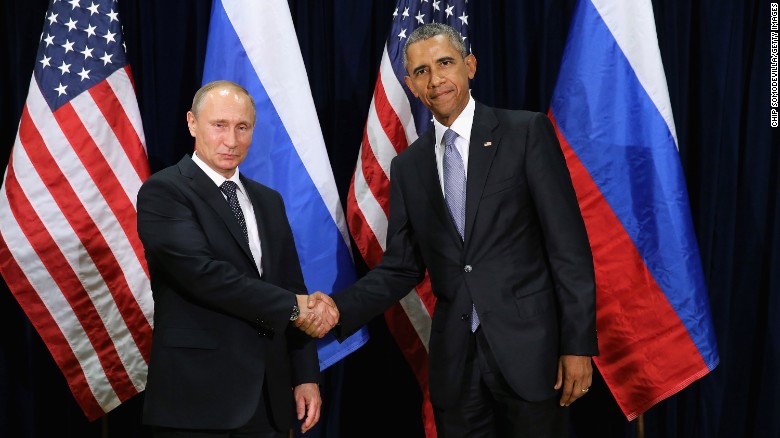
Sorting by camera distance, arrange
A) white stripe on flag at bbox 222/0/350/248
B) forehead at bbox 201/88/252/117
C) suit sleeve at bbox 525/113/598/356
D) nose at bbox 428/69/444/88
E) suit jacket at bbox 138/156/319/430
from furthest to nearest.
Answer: white stripe on flag at bbox 222/0/350/248 → nose at bbox 428/69/444/88 → forehead at bbox 201/88/252/117 → suit sleeve at bbox 525/113/598/356 → suit jacket at bbox 138/156/319/430

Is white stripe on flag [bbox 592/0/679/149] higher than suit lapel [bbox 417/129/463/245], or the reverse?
white stripe on flag [bbox 592/0/679/149]

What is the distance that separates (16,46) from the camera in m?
3.41

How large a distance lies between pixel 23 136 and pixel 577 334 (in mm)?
2195

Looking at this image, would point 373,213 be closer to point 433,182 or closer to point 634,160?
point 433,182

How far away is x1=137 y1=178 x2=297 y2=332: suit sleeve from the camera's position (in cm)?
200

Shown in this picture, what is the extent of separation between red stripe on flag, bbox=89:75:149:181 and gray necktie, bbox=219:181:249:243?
849 mm

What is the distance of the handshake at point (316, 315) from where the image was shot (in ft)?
7.11

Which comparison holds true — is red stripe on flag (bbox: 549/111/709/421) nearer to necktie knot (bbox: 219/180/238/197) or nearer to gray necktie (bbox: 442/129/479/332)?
gray necktie (bbox: 442/129/479/332)

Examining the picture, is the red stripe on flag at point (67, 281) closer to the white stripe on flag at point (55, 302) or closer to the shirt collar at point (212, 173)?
the white stripe on flag at point (55, 302)

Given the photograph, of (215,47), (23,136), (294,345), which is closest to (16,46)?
(23,136)

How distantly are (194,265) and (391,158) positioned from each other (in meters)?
1.13

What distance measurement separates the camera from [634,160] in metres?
2.80

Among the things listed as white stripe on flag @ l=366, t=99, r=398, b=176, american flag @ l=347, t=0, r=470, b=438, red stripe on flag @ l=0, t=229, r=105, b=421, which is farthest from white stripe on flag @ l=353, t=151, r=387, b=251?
red stripe on flag @ l=0, t=229, r=105, b=421

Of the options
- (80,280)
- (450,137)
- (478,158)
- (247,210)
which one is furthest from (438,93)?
(80,280)
